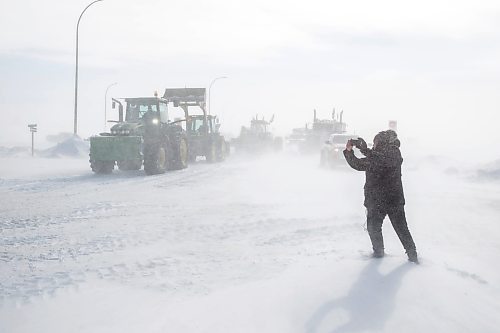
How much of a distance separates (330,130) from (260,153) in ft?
16.3

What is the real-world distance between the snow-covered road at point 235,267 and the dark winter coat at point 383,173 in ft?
2.30

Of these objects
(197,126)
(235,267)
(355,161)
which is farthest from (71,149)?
(355,161)

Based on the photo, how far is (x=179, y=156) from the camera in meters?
18.4

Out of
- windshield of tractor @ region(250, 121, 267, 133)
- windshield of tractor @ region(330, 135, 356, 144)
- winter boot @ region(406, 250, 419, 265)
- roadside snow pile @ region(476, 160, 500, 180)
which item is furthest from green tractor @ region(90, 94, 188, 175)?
windshield of tractor @ region(250, 121, 267, 133)

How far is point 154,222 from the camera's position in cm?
841

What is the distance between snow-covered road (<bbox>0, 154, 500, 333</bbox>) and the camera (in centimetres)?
418

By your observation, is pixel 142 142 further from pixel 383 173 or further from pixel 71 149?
pixel 71 149

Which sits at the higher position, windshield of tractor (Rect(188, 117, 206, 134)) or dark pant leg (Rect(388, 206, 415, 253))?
A: windshield of tractor (Rect(188, 117, 206, 134))

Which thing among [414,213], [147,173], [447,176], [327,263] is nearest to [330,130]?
[447,176]

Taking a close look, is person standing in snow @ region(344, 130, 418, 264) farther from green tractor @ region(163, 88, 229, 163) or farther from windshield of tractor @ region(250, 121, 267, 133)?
windshield of tractor @ region(250, 121, 267, 133)

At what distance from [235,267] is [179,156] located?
13115 millimetres

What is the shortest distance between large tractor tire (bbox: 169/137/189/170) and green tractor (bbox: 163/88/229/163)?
311 centimetres

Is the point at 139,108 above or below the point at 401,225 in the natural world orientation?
above

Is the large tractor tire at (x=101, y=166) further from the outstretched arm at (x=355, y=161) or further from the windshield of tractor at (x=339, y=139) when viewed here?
the outstretched arm at (x=355, y=161)
